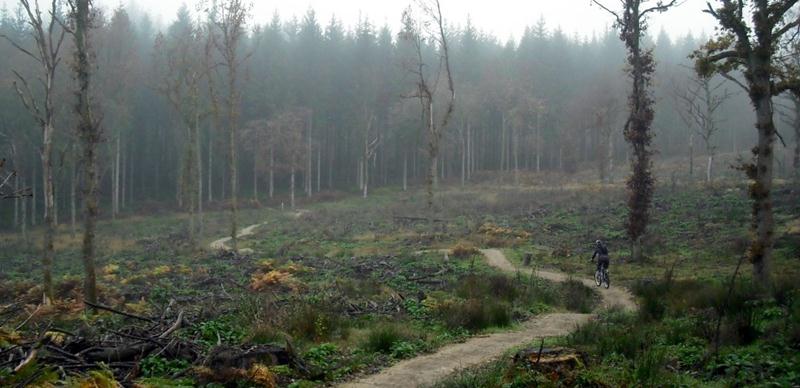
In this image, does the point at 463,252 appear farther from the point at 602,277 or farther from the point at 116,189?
the point at 116,189

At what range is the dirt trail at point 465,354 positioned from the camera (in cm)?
876

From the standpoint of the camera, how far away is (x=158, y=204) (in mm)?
56375

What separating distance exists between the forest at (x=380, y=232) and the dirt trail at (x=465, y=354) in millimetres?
70

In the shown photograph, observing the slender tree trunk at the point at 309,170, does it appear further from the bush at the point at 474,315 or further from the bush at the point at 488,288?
the bush at the point at 474,315

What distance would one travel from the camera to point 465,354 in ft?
33.9

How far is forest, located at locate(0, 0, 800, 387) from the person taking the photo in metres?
8.66

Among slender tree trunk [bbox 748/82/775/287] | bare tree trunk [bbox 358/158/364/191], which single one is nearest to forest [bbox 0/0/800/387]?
slender tree trunk [bbox 748/82/775/287]

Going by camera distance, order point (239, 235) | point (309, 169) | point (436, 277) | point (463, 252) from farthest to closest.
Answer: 1. point (309, 169)
2. point (239, 235)
3. point (463, 252)
4. point (436, 277)

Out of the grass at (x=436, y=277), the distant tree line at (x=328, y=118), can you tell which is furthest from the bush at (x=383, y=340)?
the distant tree line at (x=328, y=118)

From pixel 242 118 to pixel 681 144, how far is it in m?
59.7

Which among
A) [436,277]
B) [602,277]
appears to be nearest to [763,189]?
[602,277]

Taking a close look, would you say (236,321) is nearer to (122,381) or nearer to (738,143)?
(122,381)

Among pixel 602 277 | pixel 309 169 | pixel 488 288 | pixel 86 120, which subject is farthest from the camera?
pixel 309 169

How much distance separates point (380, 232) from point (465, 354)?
83.9 feet
